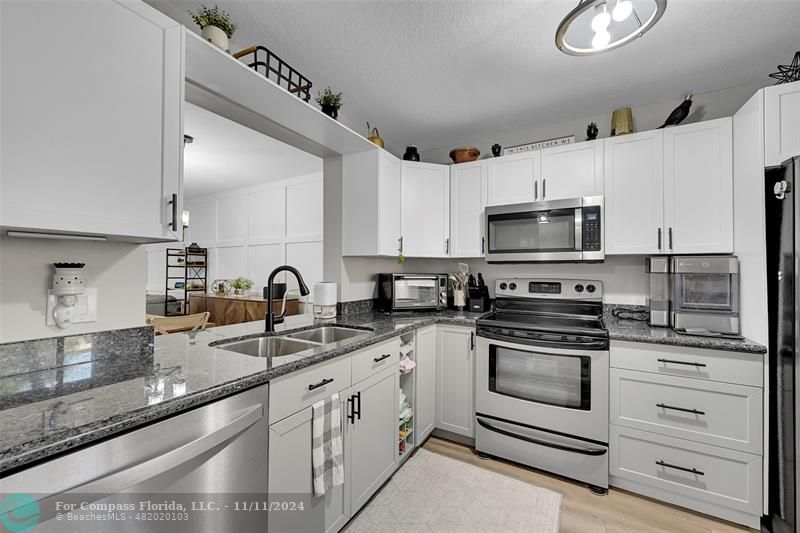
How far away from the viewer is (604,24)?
4.49ft

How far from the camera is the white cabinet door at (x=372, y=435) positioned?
5.55 ft

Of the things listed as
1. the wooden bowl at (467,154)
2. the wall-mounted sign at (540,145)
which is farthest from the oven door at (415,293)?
the wall-mounted sign at (540,145)

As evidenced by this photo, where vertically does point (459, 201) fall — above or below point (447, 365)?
above

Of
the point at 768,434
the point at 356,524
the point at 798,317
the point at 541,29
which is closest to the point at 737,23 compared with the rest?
the point at 541,29

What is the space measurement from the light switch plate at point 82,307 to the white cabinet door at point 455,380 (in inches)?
80.0

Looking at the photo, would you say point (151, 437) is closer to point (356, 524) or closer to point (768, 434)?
point (356, 524)

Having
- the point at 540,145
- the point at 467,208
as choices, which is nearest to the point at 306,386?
the point at 467,208

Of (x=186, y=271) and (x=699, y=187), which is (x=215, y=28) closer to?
(x=699, y=187)

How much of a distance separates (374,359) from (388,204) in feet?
4.20

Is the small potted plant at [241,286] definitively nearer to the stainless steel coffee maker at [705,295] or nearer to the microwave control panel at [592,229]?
the microwave control panel at [592,229]

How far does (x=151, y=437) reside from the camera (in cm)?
89

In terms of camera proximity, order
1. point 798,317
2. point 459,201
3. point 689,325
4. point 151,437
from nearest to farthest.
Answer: point 151,437 < point 798,317 < point 689,325 < point 459,201

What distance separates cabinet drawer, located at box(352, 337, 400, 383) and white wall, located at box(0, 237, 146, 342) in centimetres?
98

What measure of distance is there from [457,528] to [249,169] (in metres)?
4.60
